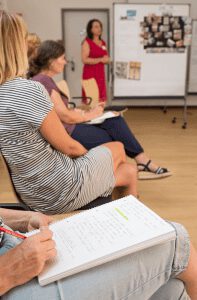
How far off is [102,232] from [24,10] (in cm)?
591

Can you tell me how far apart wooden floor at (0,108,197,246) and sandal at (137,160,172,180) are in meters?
0.25

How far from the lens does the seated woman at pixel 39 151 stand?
138cm

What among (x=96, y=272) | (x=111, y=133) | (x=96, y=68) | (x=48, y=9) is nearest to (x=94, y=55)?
(x=96, y=68)

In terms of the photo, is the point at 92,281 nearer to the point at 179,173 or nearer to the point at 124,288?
the point at 124,288

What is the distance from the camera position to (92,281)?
967 millimetres

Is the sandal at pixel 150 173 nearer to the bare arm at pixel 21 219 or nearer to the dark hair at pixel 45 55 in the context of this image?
the dark hair at pixel 45 55

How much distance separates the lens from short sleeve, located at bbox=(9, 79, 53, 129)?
4.82ft

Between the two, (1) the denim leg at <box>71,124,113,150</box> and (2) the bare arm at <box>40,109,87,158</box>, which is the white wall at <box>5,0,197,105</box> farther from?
(2) the bare arm at <box>40,109,87,158</box>

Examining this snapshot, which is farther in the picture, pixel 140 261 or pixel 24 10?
pixel 24 10

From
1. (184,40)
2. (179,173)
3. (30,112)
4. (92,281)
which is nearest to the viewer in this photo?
(92,281)

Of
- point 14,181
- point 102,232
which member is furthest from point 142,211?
point 14,181

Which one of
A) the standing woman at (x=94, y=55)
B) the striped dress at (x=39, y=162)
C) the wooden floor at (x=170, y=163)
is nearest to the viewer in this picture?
the striped dress at (x=39, y=162)

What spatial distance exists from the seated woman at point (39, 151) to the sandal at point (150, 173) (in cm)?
98

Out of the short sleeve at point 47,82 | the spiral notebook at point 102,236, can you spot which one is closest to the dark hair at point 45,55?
the short sleeve at point 47,82
